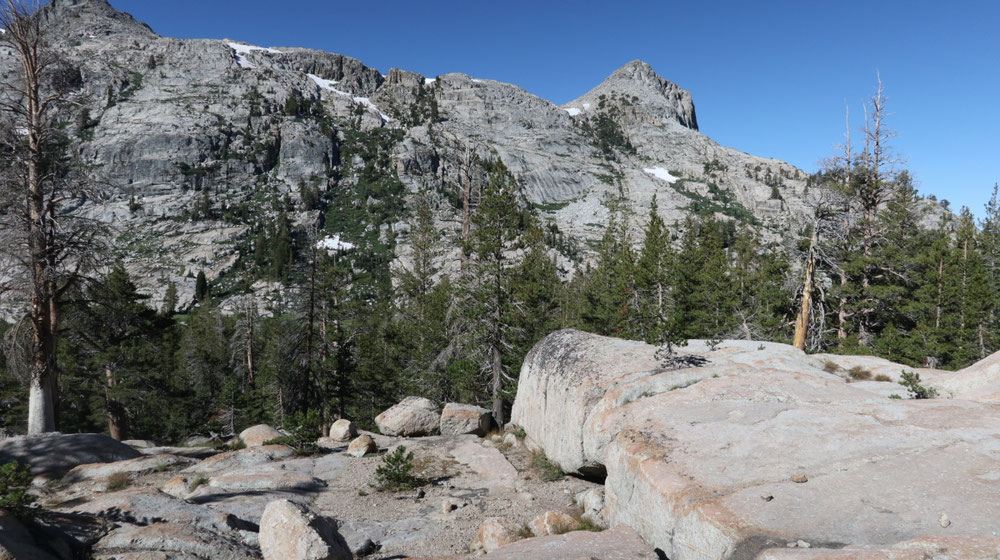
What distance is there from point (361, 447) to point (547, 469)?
729 centimetres

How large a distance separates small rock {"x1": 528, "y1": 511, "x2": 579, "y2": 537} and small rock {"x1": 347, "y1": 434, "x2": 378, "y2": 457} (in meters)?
9.49

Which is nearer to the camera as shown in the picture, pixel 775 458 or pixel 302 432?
pixel 775 458

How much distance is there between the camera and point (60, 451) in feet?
44.9

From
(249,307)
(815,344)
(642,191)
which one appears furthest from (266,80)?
(815,344)

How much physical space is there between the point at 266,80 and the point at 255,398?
191 metres

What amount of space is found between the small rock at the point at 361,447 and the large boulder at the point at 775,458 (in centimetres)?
834

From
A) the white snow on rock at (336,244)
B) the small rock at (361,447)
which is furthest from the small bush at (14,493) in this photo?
the white snow on rock at (336,244)

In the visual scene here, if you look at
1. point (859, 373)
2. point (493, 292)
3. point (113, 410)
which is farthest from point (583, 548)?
point (113, 410)

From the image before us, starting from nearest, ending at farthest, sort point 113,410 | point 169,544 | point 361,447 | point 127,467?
point 169,544 < point 127,467 < point 361,447 < point 113,410

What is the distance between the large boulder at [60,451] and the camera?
1290 cm

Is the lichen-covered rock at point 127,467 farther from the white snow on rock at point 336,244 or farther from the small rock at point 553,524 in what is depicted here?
the white snow on rock at point 336,244

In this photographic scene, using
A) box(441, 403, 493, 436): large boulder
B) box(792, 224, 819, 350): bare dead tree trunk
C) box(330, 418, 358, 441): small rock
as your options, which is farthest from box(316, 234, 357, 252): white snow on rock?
box(792, 224, 819, 350): bare dead tree trunk

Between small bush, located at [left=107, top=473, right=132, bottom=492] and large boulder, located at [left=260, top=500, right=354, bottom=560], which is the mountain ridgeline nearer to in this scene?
small bush, located at [left=107, top=473, right=132, bottom=492]

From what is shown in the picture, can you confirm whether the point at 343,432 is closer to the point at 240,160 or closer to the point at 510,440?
the point at 510,440
